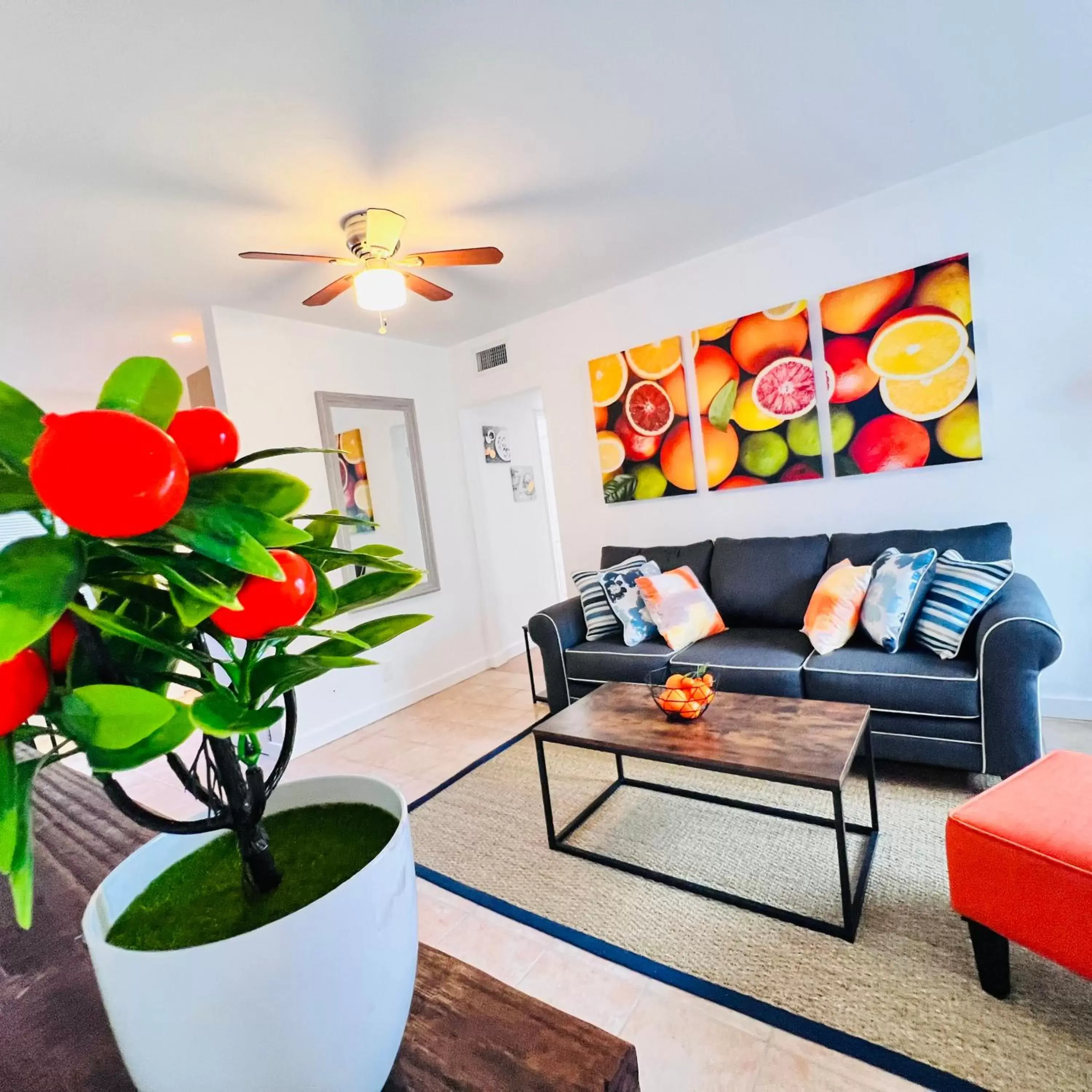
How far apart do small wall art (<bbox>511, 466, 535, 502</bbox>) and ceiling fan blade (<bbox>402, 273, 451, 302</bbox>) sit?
2439 millimetres

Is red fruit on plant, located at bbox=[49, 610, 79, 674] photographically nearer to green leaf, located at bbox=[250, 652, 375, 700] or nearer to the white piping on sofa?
green leaf, located at bbox=[250, 652, 375, 700]

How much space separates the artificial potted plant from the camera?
317 millimetres

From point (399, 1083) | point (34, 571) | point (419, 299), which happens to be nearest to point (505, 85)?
point (419, 299)

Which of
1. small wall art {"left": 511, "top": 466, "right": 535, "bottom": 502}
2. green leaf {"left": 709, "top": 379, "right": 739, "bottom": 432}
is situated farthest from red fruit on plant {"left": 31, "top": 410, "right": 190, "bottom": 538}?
small wall art {"left": 511, "top": 466, "right": 535, "bottom": 502}

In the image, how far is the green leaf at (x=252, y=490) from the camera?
397 mm

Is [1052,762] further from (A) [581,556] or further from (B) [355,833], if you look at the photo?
(A) [581,556]

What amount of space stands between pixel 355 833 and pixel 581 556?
3.69 m

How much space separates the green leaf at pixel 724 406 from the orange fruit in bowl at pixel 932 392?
733mm

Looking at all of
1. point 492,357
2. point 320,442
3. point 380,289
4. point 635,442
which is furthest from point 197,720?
point 492,357

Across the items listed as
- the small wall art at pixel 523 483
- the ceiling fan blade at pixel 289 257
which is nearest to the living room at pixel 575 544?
the ceiling fan blade at pixel 289 257

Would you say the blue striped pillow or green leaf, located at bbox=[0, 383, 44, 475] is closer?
green leaf, located at bbox=[0, 383, 44, 475]

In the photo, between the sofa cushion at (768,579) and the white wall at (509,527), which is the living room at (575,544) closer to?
the sofa cushion at (768,579)

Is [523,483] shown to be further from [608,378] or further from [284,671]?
[284,671]

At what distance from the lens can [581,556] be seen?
4207mm
